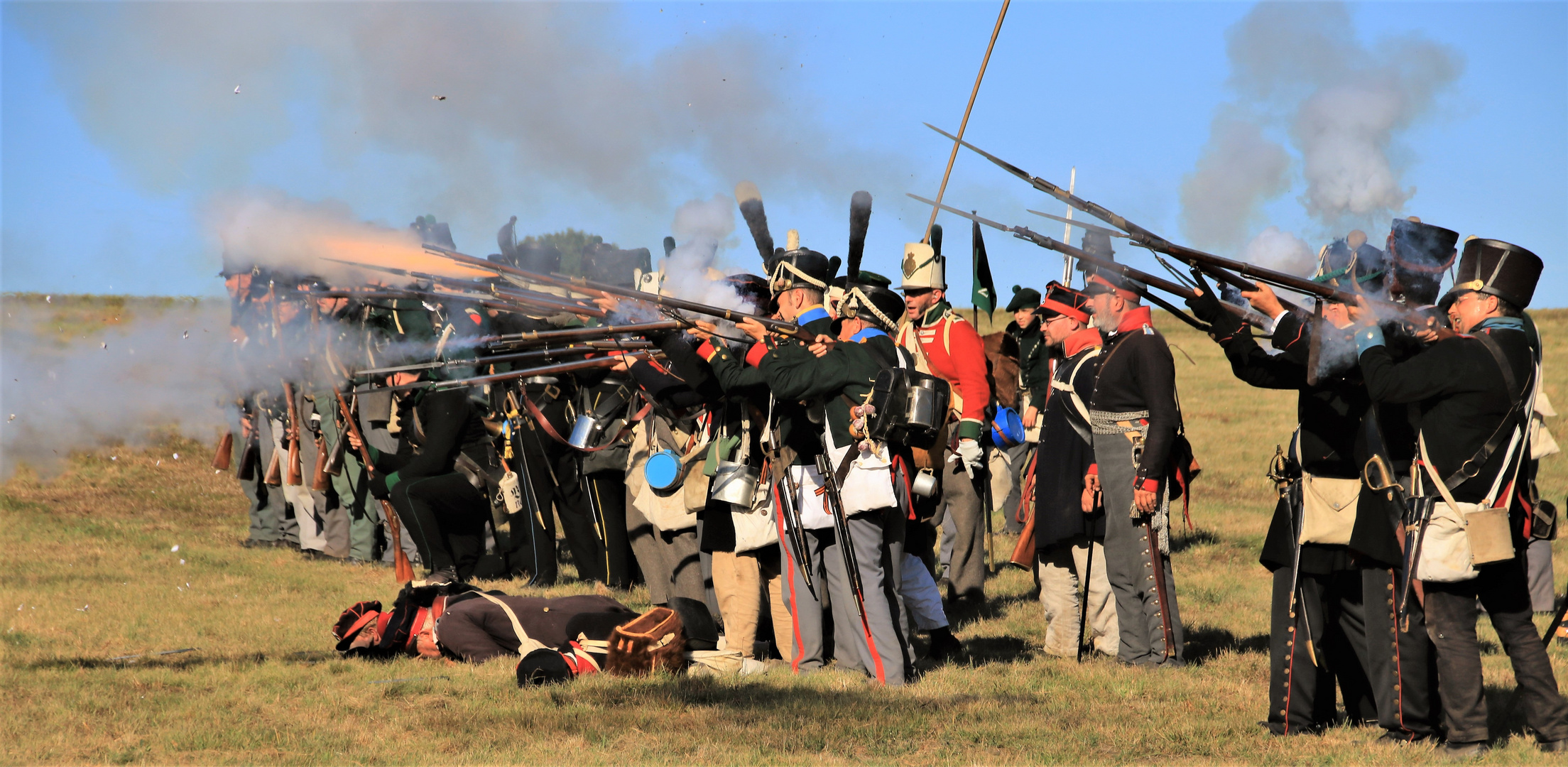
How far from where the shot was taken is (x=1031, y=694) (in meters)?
6.44

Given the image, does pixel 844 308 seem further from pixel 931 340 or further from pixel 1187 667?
pixel 1187 667

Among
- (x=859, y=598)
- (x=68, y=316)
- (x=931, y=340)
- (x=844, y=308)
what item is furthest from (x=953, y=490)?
(x=68, y=316)

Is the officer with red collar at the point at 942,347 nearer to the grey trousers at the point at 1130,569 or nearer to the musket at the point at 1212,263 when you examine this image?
the grey trousers at the point at 1130,569

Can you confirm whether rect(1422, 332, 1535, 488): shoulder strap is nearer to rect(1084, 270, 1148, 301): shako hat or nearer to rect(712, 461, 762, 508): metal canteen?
rect(1084, 270, 1148, 301): shako hat

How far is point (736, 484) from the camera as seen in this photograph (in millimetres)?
6855

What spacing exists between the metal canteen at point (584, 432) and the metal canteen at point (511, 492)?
37.3 inches

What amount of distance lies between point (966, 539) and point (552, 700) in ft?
13.1

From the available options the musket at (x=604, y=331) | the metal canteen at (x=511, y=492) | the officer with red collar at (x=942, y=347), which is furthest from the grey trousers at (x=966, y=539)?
the musket at (x=604, y=331)

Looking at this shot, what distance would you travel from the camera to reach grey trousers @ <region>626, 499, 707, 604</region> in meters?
8.16

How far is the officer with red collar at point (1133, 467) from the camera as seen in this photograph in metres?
6.80

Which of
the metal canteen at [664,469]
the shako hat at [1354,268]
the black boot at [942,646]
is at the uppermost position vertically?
the shako hat at [1354,268]

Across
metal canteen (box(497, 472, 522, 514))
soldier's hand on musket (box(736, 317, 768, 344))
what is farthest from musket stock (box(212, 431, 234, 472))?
soldier's hand on musket (box(736, 317, 768, 344))

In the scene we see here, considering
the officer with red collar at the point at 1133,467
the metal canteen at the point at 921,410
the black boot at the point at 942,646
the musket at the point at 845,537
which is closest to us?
the metal canteen at the point at 921,410

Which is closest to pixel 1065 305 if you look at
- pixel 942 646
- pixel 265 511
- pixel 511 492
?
pixel 942 646
